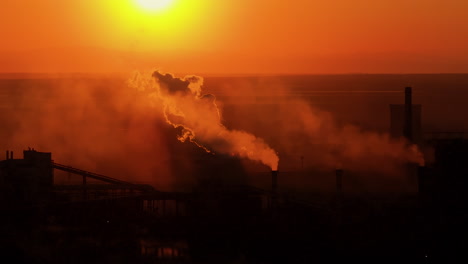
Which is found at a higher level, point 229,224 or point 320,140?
point 320,140

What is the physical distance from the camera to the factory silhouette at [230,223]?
128 feet

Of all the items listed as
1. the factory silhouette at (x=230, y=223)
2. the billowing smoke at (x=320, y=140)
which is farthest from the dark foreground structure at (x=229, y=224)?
the billowing smoke at (x=320, y=140)

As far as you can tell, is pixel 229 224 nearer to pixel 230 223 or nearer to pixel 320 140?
pixel 230 223

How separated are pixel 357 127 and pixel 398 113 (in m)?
33.7

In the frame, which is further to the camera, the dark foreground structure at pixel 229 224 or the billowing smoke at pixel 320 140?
the billowing smoke at pixel 320 140

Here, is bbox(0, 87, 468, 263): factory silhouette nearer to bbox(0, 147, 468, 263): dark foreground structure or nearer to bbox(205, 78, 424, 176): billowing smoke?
bbox(0, 147, 468, 263): dark foreground structure

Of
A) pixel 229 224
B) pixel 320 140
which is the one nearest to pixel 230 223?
pixel 229 224

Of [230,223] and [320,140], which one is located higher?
[320,140]

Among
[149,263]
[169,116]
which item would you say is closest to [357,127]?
[169,116]

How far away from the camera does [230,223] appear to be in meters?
45.1

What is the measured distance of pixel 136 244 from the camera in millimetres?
42250

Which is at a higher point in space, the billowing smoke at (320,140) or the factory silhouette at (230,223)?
the billowing smoke at (320,140)

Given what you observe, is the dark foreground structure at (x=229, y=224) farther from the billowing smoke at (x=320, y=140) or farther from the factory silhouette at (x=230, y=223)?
the billowing smoke at (x=320, y=140)

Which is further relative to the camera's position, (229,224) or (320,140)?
(320,140)
